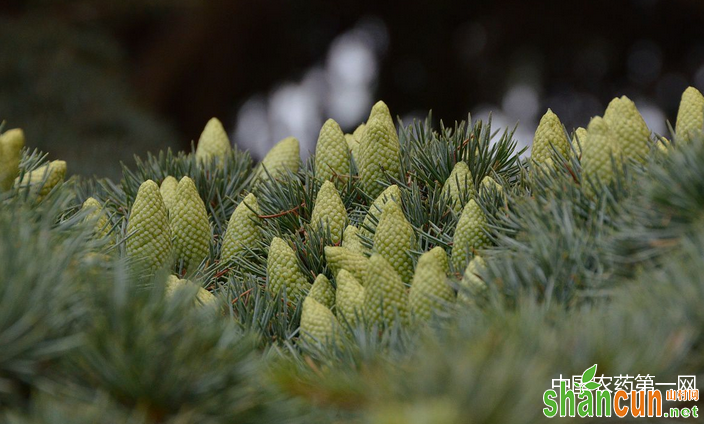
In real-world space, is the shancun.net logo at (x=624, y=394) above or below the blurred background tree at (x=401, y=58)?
below

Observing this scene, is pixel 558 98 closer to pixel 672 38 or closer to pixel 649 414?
pixel 672 38

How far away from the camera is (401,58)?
111 inches

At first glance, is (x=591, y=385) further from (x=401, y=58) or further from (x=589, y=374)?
(x=401, y=58)

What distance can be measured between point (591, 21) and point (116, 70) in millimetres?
1761

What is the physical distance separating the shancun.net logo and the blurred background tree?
2.27 m

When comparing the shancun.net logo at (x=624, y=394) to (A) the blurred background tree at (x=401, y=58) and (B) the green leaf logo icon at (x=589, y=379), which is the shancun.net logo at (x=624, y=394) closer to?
(B) the green leaf logo icon at (x=589, y=379)

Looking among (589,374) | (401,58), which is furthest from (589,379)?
(401,58)

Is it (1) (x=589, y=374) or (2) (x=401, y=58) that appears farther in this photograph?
(2) (x=401, y=58)

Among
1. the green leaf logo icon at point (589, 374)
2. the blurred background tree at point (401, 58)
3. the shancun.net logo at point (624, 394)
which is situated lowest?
the shancun.net logo at point (624, 394)

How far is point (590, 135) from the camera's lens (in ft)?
1.51

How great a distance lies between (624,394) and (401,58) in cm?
261

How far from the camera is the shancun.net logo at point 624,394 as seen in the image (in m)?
0.29

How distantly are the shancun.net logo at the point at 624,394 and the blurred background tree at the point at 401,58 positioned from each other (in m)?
2.27

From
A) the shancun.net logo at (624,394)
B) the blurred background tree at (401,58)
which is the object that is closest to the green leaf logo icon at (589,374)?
the shancun.net logo at (624,394)
